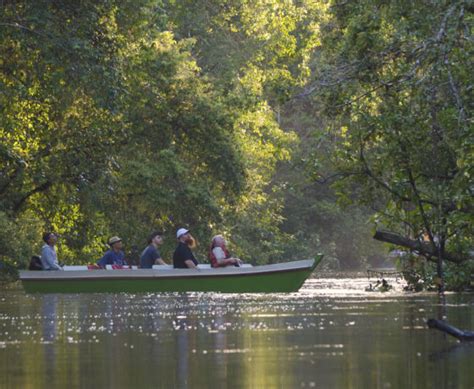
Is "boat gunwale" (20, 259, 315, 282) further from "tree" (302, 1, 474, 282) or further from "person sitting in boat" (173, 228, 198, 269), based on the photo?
"tree" (302, 1, 474, 282)

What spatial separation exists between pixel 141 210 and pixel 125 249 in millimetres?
1960

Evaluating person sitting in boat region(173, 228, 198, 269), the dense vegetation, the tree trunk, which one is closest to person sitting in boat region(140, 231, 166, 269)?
person sitting in boat region(173, 228, 198, 269)

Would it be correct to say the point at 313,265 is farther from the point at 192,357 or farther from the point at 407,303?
the point at 192,357

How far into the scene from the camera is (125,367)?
37.1 ft

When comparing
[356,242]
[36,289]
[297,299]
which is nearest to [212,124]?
[36,289]

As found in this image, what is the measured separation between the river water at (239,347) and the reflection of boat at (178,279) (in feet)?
22.9

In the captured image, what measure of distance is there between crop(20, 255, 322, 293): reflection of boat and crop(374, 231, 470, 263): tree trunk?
3.16 m

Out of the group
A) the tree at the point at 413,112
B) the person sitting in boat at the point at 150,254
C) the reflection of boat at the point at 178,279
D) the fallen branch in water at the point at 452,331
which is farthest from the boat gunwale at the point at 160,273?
the fallen branch in water at the point at 452,331

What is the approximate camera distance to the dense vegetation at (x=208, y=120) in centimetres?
2402

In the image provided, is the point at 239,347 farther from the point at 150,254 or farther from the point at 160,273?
the point at 150,254

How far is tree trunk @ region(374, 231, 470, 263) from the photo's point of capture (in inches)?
1038

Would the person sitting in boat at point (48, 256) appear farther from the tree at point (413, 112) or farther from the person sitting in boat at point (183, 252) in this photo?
the tree at point (413, 112)

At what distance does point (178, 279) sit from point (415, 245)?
615 centimetres

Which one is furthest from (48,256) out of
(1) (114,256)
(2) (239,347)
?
(2) (239,347)
